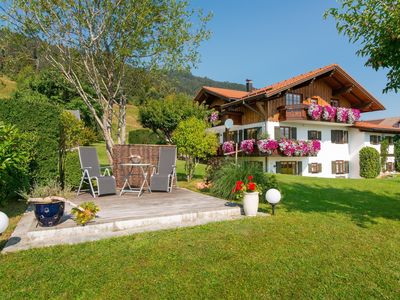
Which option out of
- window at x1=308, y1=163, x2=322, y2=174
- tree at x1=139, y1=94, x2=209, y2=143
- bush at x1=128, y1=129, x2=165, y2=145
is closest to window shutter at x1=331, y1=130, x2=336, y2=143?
window at x1=308, y1=163, x2=322, y2=174

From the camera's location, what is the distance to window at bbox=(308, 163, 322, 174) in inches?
816

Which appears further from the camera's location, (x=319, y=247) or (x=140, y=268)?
(x=319, y=247)

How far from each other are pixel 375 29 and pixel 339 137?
19.4m

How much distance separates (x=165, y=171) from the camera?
873cm

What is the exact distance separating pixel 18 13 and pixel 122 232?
31.5 ft

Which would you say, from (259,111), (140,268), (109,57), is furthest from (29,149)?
(259,111)

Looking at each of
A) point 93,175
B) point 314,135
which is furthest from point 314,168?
point 93,175

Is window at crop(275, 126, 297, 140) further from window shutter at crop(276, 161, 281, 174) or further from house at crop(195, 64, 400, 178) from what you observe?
window shutter at crop(276, 161, 281, 174)

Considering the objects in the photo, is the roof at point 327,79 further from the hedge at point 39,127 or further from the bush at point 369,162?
the hedge at point 39,127

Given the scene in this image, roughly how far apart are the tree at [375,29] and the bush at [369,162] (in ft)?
63.5

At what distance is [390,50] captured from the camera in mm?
5082

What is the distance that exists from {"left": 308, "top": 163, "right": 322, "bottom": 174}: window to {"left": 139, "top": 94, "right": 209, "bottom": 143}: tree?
30.0 ft

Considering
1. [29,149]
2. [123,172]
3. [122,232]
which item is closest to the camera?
[122,232]

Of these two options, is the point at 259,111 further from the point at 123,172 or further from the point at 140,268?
the point at 140,268
